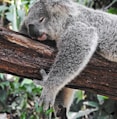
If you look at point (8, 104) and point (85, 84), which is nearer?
point (85, 84)

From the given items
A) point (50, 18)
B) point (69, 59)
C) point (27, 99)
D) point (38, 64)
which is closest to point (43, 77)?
point (38, 64)

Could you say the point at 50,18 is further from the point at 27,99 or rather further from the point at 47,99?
the point at 27,99

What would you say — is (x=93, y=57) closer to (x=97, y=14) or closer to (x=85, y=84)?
(x=85, y=84)

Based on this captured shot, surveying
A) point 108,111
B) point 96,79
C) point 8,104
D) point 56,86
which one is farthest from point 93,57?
point 8,104

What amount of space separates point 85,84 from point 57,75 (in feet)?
0.81

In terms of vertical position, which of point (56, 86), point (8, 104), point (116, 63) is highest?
point (116, 63)

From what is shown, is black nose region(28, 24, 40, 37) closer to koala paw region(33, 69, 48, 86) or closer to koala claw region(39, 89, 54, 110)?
koala paw region(33, 69, 48, 86)

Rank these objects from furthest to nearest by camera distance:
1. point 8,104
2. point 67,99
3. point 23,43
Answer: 1. point 8,104
2. point 67,99
3. point 23,43

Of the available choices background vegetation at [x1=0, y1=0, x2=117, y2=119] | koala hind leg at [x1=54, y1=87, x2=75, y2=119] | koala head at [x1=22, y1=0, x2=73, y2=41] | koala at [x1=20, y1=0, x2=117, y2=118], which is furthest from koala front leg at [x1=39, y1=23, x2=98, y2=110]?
koala hind leg at [x1=54, y1=87, x2=75, y2=119]

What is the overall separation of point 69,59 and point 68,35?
0.21 meters

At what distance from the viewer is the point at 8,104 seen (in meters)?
4.21

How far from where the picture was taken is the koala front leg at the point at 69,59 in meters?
2.96

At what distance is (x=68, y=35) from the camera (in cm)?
306

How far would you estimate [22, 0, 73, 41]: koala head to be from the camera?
3191 millimetres
